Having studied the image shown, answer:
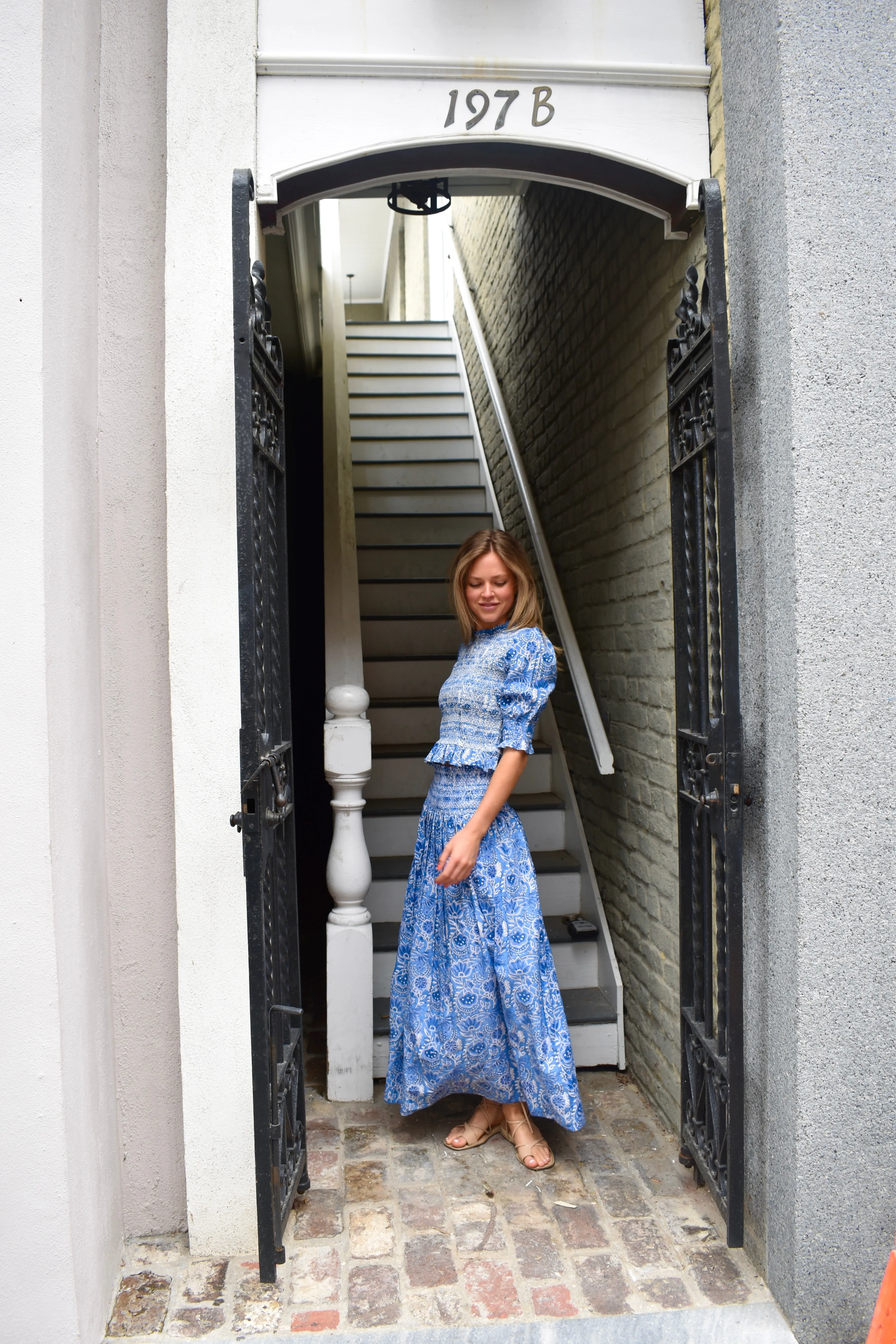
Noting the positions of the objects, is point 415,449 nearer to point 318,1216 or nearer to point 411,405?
point 411,405

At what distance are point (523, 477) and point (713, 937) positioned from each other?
111 inches

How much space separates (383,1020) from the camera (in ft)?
10.4

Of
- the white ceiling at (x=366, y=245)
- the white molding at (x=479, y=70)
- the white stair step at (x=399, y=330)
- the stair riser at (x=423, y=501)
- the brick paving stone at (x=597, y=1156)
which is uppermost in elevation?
the white ceiling at (x=366, y=245)

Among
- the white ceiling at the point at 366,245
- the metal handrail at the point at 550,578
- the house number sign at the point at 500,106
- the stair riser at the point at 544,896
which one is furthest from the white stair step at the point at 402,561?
the white ceiling at the point at 366,245

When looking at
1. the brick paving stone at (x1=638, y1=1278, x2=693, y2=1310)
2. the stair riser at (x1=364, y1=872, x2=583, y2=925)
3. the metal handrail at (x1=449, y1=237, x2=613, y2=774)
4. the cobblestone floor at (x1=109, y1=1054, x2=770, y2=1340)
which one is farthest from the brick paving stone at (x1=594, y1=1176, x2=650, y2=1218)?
the metal handrail at (x1=449, y1=237, x2=613, y2=774)

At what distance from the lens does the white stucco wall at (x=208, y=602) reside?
2213mm

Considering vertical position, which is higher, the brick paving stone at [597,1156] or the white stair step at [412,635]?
the white stair step at [412,635]

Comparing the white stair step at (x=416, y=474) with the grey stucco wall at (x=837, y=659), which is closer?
the grey stucco wall at (x=837, y=659)

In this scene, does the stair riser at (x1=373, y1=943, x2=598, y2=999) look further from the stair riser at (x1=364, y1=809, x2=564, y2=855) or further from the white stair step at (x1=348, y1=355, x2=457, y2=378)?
the white stair step at (x1=348, y1=355, x2=457, y2=378)

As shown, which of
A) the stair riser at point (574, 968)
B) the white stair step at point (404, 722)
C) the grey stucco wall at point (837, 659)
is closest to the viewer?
the grey stucco wall at point (837, 659)

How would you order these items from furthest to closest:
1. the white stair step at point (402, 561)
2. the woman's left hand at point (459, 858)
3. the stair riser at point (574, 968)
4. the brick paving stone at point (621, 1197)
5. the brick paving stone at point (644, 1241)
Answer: the white stair step at point (402, 561)
the stair riser at point (574, 968)
the woman's left hand at point (459, 858)
the brick paving stone at point (621, 1197)
the brick paving stone at point (644, 1241)

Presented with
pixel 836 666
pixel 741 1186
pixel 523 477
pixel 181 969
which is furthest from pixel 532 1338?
pixel 523 477

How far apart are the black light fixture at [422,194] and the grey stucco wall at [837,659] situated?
191 cm

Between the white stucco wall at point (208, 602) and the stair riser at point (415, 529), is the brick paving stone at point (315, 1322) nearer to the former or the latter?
the white stucco wall at point (208, 602)
